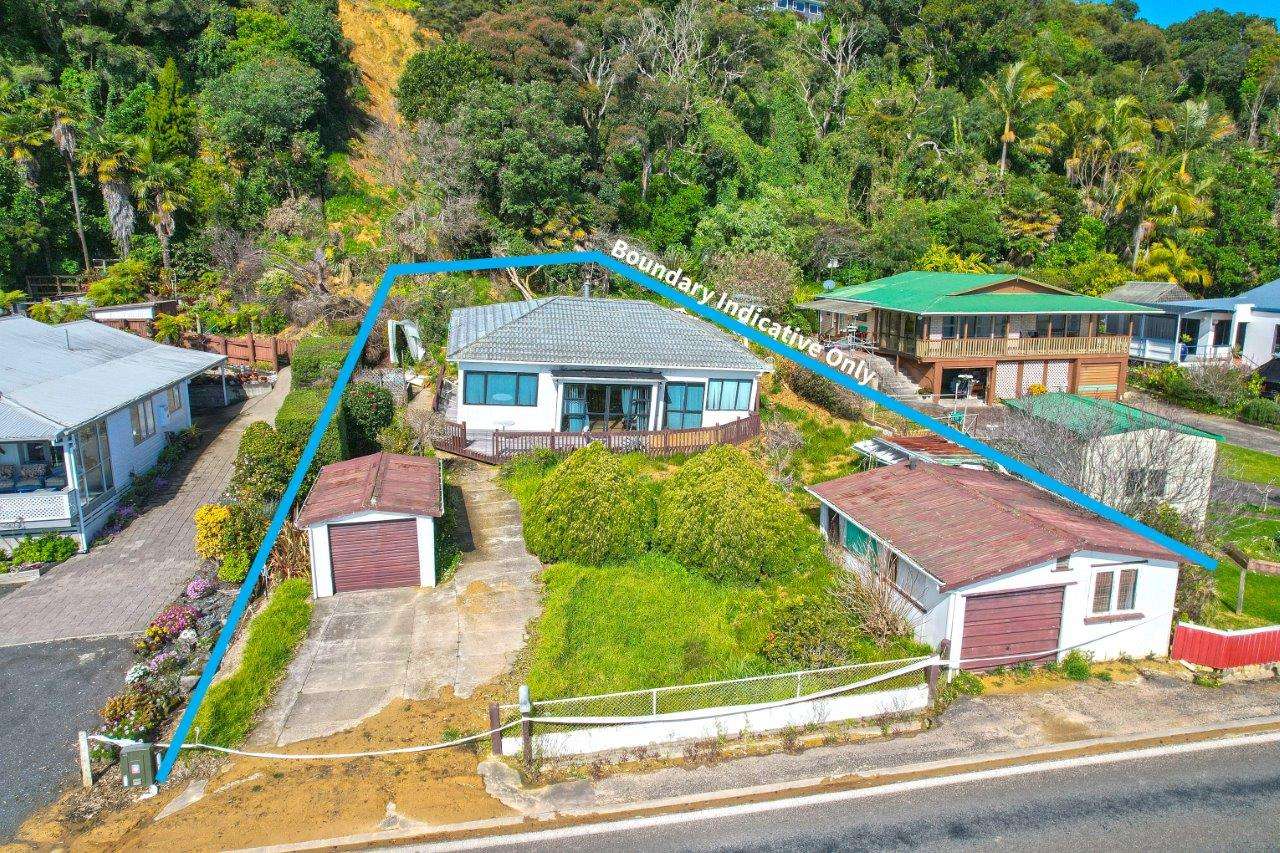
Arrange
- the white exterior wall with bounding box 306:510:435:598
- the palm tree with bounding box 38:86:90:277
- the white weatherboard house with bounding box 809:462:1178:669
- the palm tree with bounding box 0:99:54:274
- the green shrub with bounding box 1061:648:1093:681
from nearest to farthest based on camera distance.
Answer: the white weatherboard house with bounding box 809:462:1178:669 < the green shrub with bounding box 1061:648:1093:681 < the white exterior wall with bounding box 306:510:435:598 < the palm tree with bounding box 0:99:54:274 < the palm tree with bounding box 38:86:90:277

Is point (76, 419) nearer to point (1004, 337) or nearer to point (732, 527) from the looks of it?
point (732, 527)

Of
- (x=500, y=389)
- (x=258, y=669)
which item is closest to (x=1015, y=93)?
(x=500, y=389)

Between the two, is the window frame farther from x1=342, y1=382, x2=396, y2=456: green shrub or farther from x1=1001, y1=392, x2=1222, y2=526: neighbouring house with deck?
x1=342, y1=382, x2=396, y2=456: green shrub

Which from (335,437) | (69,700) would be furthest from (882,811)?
(335,437)

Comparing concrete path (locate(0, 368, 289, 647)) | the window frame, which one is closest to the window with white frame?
the window frame

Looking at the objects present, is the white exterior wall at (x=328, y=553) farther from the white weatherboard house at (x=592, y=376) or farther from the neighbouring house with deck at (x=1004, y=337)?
the neighbouring house with deck at (x=1004, y=337)

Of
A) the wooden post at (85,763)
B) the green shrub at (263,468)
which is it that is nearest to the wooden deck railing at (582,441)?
the green shrub at (263,468)

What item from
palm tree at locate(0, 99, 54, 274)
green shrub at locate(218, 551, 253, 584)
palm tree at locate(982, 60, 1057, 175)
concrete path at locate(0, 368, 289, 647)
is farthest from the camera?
palm tree at locate(982, 60, 1057, 175)
